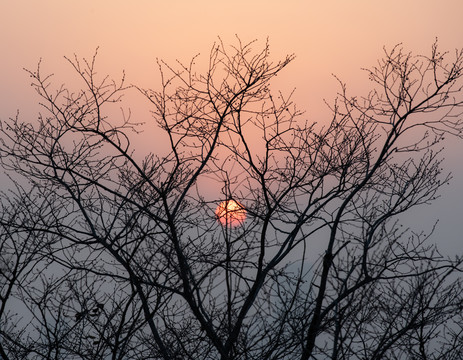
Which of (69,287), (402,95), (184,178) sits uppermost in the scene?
(402,95)

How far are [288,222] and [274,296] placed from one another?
120cm

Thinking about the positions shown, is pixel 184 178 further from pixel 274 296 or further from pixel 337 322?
pixel 337 322

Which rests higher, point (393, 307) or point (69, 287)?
point (393, 307)

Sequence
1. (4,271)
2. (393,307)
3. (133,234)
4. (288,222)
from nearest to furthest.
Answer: (288,222) < (133,234) < (4,271) < (393,307)

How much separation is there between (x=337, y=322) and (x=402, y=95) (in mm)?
3561

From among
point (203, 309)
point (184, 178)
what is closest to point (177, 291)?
point (203, 309)

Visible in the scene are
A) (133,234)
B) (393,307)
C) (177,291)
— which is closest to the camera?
(177,291)

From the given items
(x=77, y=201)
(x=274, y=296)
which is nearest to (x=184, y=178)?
(x=77, y=201)

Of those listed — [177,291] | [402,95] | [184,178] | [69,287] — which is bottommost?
[177,291]

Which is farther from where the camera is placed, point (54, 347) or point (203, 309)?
point (54, 347)

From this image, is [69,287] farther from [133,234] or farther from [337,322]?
[337,322]

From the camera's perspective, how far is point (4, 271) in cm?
1089

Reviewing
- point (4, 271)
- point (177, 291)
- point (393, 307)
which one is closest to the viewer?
point (177, 291)

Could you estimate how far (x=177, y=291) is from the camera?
8320 mm
